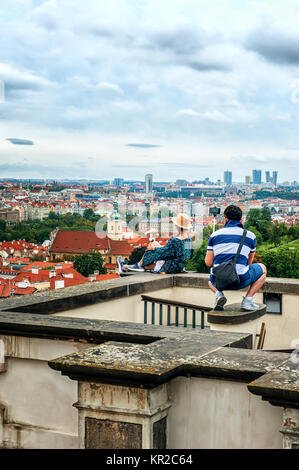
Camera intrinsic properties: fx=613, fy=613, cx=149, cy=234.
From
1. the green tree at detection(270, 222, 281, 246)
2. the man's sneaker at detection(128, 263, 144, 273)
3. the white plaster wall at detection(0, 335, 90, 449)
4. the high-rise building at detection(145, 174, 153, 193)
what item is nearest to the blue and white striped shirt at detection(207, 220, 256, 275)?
the white plaster wall at detection(0, 335, 90, 449)

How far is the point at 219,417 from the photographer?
3.09 metres

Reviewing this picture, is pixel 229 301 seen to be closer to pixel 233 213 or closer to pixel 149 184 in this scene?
pixel 233 213

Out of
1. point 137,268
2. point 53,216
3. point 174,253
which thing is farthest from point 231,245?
point 53,216

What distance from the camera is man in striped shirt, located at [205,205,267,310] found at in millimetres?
5020

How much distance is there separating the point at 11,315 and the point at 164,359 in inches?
61.5

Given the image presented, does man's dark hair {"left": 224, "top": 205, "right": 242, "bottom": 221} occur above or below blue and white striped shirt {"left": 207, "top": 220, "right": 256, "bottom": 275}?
above

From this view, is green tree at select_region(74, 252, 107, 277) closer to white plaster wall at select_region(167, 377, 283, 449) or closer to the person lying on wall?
the person lying on wall

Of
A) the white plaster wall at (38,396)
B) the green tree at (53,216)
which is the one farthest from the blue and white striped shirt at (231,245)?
the green tree at (53,216)

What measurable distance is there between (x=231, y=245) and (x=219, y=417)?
2130 mm

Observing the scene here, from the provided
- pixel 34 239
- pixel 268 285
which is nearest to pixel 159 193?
pixel 34 239

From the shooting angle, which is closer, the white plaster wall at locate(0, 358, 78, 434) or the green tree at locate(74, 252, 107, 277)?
the white plaster wall at locate(0, 358, 78, 434)

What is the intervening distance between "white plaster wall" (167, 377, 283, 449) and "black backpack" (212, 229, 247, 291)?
180cm

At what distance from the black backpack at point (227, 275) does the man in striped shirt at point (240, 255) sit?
0.27 feet
